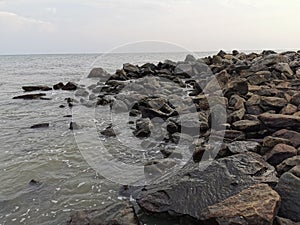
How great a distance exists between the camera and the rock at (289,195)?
3.96 m

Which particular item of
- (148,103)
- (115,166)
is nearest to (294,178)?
(115,166)

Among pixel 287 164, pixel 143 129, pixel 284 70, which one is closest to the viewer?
pixel 287 164

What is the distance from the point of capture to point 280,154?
5371 mm

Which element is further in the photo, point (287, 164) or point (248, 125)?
point (248, 125)

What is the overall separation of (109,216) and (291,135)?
3.78 meters

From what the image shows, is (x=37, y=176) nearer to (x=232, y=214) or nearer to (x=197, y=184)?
(x=197, y=184)

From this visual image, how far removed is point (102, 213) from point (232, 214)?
5.29 feet

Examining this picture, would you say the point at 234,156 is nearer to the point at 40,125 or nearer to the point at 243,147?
the point at 243,147

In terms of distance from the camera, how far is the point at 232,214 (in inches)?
146

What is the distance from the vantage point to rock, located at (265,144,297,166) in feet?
17.5

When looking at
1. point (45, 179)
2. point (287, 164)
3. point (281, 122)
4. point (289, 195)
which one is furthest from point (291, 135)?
point (45, 179)

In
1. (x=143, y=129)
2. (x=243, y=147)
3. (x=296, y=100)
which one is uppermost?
(x=296, y=100)

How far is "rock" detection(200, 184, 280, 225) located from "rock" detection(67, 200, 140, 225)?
0.90 meters

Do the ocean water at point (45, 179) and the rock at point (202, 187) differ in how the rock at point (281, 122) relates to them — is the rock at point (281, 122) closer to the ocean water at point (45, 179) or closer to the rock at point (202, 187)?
the rock at point (202, 187)
